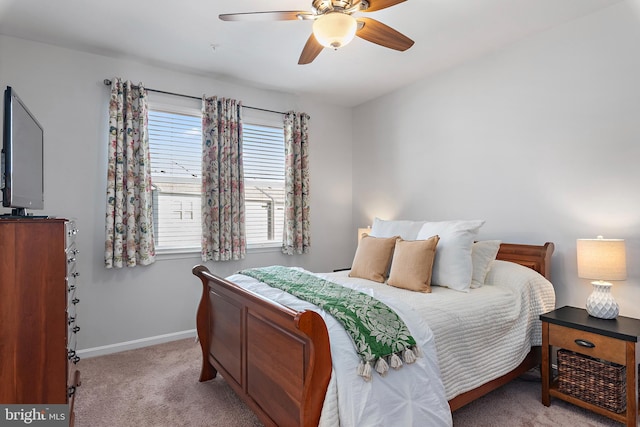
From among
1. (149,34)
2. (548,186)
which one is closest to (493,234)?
(548,186)

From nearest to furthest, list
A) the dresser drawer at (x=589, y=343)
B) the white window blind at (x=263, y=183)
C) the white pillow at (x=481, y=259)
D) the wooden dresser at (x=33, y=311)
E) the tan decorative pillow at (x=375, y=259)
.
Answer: the wooden dresser at (x=33, y=311), the dresser drawer at (x=589, y=343), the white pillow at (x=481, y=259), the tan decorative pillow at (x=375, y=259), the white window blind at (x=263, y=183)

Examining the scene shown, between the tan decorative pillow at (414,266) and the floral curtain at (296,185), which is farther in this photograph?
the floral curtain at (296,185)

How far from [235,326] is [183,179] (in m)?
1.93

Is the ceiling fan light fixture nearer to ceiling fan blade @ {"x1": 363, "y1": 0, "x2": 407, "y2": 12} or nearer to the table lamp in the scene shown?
ceiling fan blade @ {"x1": 363, "y1": 0, "x2": 407, "y2": 12}

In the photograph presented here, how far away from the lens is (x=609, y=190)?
2406mm

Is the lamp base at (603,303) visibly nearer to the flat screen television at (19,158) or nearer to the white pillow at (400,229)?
the white pillow at (400,229)

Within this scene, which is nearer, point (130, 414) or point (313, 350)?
point (313, 350)

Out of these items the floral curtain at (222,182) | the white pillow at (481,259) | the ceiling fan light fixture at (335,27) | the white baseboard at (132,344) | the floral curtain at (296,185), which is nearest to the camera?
the ceiling fan light fixture at (335,27)

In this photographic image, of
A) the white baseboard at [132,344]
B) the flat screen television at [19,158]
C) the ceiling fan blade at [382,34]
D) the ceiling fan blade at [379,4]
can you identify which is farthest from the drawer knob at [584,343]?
the white baseboard at [132,344]

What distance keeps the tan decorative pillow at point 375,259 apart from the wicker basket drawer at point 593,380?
1225 mm

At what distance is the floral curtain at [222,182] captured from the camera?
11.6 feet

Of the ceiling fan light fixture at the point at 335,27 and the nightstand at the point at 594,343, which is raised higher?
the ceiling fan light fixture at the point at 335,27

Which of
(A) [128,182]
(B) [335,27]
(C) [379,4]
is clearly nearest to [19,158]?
(A) [128,182]

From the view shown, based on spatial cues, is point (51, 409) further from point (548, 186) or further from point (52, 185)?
point (548, 186)
